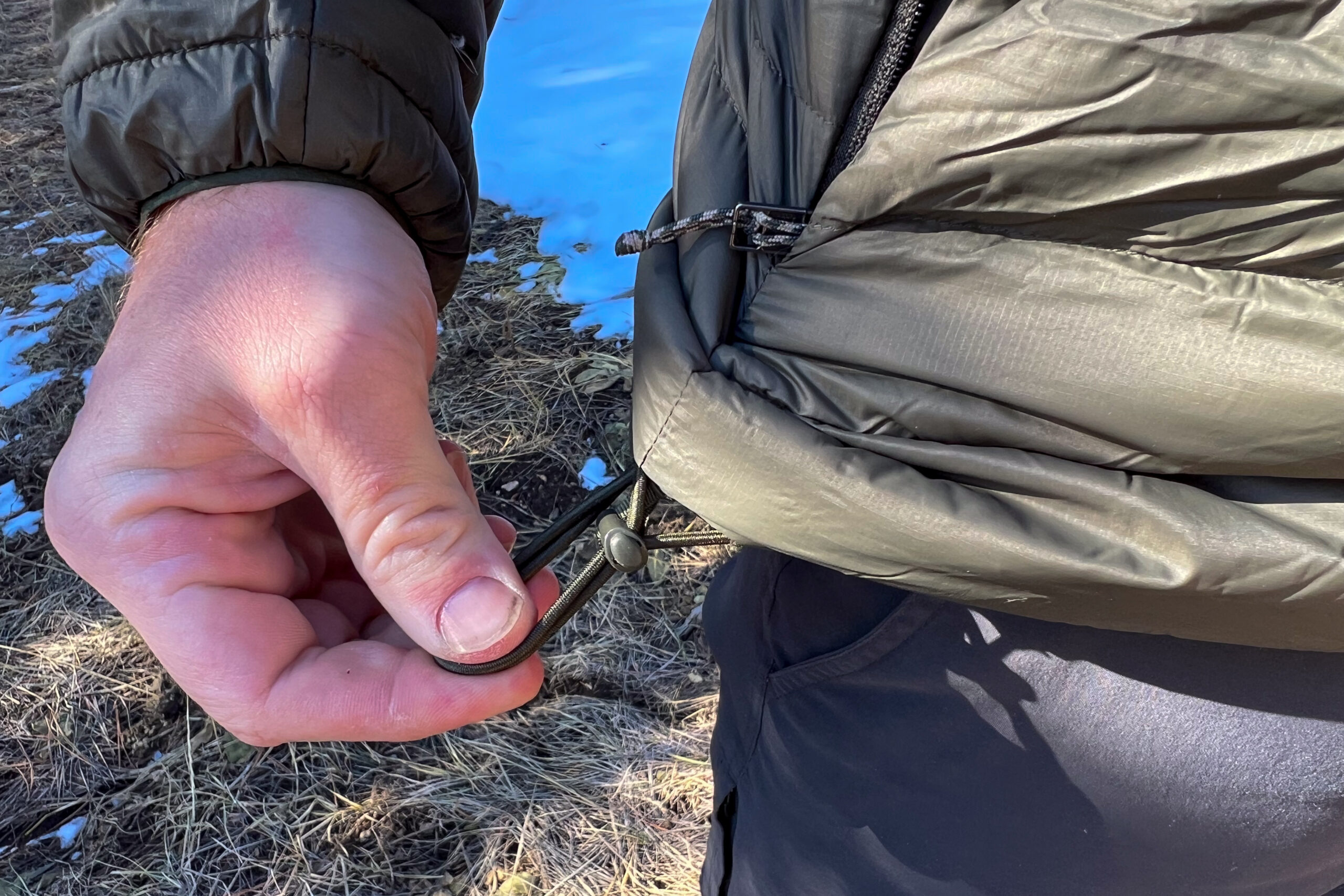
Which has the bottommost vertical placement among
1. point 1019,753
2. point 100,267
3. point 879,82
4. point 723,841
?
point 100,267

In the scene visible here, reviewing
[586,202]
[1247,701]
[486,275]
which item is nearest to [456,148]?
[1247,701]

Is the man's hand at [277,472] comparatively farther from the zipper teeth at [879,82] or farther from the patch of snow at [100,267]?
the patch of snow at [100,267]

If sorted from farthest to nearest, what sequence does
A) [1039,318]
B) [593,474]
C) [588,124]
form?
[588,124]
[593,474]
[1039,318]

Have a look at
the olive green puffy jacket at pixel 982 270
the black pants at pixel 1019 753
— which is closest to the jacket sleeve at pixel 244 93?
the olive green puffy jacket at pixel 982 270

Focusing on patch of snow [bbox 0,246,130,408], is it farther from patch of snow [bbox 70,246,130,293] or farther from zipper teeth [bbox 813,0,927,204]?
zipper teeth [bbox 813,0,927,204]

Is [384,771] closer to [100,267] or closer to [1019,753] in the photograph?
[1019,753]

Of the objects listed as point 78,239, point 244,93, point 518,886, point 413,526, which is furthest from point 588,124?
point 413,526

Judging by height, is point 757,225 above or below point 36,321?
above
